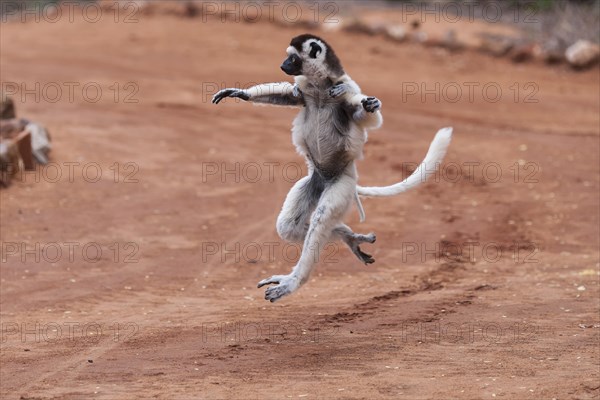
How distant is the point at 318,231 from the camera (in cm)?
797

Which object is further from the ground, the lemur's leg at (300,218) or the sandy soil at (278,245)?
the lemur's leg at (300,218)

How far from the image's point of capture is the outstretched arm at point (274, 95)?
828 centimetres

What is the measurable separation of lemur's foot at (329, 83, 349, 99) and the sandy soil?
2.10 metres

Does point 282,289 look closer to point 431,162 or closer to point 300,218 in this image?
point 300,218

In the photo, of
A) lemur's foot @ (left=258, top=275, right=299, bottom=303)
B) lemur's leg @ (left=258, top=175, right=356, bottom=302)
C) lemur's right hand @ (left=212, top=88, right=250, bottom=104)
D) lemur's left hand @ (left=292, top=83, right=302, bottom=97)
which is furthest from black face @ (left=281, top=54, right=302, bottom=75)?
lemur's foot @ (left=258, top=275, right=299, bottom=303)

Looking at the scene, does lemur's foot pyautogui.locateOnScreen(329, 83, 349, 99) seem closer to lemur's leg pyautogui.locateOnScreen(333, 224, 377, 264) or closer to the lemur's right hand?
the lemur's right hand

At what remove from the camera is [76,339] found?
8.62m

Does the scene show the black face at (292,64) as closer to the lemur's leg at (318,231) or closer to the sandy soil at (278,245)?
A: the lemur's leg at (318,231)

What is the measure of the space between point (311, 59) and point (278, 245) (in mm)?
A: 4680

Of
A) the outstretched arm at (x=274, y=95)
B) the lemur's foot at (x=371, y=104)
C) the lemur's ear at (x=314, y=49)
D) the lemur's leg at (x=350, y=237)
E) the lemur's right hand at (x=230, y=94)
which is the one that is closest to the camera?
the lemur's foot at (x=371, y=104)

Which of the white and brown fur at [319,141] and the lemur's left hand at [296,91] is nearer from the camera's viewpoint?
the white and brown fur at [319,141]

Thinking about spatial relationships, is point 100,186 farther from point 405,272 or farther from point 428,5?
point 428,5

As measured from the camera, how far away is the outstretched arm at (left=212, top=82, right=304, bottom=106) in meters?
8.28

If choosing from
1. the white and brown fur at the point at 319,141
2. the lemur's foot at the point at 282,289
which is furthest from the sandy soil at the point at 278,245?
the white and brown fur at the point at 319,141
